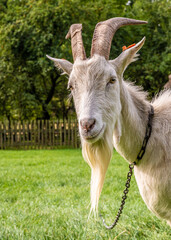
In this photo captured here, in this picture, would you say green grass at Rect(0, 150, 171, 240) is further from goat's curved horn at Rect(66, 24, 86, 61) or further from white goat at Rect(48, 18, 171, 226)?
goat's curved horn at Rect(66, 24, 86, 61)

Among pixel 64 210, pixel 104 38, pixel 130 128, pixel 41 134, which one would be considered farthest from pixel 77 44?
pixel 41 134

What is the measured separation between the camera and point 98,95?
7.05ft

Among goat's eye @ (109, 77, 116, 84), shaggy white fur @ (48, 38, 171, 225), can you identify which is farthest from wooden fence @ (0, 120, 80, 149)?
goat's eye @ (109, 77, 116, 84)

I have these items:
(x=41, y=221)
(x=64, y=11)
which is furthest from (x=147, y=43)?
(x=41, y=221)

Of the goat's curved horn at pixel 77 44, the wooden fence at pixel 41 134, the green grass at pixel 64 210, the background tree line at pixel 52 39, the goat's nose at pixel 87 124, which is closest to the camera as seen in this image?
the goat's nose at pixel 87 124

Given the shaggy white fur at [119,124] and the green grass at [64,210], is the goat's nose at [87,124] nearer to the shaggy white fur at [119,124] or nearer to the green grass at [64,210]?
the shaggy white fur at [119,124]

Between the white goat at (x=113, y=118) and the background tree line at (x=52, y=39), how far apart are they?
10.3m

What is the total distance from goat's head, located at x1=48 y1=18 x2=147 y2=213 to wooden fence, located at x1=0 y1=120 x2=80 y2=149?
12067 millimetres

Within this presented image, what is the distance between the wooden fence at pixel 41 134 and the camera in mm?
14477

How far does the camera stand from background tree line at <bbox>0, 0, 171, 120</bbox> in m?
13.5

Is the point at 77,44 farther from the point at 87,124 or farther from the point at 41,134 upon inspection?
the point at 41,134

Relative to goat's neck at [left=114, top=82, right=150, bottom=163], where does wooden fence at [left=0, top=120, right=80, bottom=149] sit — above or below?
below

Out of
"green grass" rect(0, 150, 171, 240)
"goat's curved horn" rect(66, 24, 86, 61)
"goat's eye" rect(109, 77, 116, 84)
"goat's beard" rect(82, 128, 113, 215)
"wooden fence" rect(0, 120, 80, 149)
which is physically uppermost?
"goat's curved horn" rect(66, 24, 86, 61)

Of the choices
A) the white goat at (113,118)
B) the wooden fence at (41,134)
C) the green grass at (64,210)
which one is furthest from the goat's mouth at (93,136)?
the wooden fence at (41,134)
